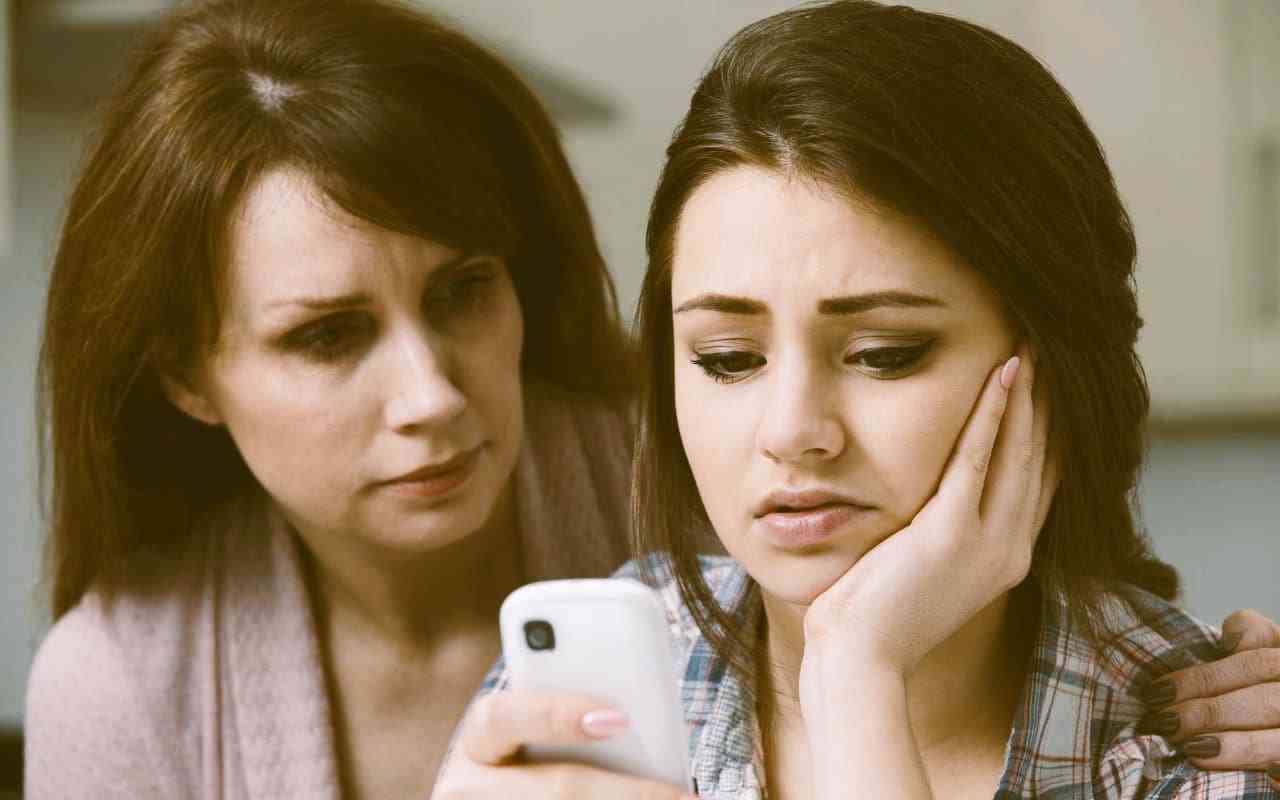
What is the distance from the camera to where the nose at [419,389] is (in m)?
0.99

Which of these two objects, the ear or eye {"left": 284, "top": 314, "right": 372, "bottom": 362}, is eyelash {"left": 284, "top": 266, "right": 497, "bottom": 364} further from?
the ear

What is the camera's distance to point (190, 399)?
1.14 meters

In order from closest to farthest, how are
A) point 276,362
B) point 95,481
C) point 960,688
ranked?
point 960,688
point 276,362
point 95,481

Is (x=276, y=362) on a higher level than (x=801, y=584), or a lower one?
higher

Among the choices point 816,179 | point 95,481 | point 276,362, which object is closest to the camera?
point 816,179

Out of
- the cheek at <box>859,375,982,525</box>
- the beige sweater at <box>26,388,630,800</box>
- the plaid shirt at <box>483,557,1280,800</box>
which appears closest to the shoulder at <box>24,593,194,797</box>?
the beige sweater at <box>26,388,630,800</box>

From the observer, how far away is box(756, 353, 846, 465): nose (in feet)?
2.41

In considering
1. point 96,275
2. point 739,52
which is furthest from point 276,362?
point 739,52

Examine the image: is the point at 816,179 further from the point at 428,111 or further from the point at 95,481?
the point at 95,481

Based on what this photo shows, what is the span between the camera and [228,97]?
3.43ft

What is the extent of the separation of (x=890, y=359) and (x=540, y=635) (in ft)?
0.79

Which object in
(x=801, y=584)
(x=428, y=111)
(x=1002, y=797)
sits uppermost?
(x=428, y=111)

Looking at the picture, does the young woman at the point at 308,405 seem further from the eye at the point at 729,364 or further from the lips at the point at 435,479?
the eye at the point at 729,364

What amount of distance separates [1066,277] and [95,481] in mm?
805
